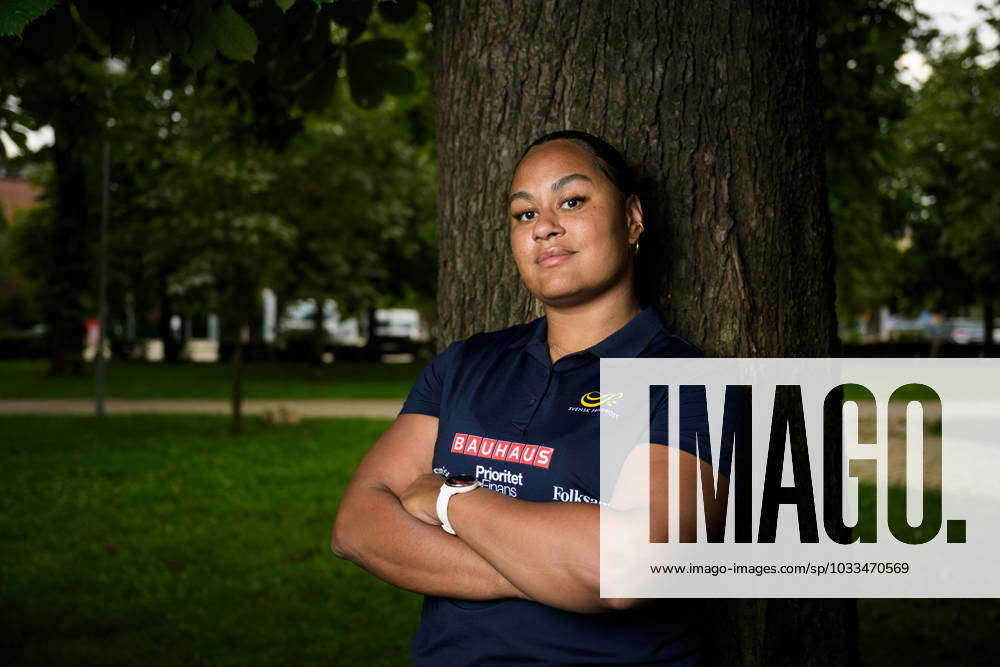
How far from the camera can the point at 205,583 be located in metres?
6.64

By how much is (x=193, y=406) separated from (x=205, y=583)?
499 inches

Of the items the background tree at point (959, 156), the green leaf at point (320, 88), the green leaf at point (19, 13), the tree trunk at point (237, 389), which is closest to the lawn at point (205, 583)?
the tree trunk at point (237, 389)

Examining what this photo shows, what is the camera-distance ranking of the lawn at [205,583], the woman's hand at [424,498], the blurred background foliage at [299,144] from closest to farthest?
the woman's hand at [424,498] < the blurred background foliage at [299,144] < the lawn at [205,583]

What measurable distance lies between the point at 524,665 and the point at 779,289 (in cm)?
131

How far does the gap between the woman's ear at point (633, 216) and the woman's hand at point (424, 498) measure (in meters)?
0.76

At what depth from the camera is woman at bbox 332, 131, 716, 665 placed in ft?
6.72

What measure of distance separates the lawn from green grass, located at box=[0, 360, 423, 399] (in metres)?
11.2

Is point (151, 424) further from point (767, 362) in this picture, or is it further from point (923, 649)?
point (767, 362)

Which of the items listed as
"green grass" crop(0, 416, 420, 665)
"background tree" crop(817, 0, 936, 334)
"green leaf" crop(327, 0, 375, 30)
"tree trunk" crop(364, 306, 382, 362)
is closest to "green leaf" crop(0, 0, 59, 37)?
"green leaf" crop(327, 0, 375, 30)

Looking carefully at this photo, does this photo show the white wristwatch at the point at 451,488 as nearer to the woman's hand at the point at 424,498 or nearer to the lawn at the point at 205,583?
the woman's hand at the point at 424,498

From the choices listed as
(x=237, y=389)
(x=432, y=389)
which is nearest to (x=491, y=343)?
(x=432, y=389)

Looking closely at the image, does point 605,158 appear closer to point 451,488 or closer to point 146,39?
point 451,488

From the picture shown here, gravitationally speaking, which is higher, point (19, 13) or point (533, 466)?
point (19, 13)

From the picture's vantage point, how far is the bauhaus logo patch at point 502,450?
7.07ft
